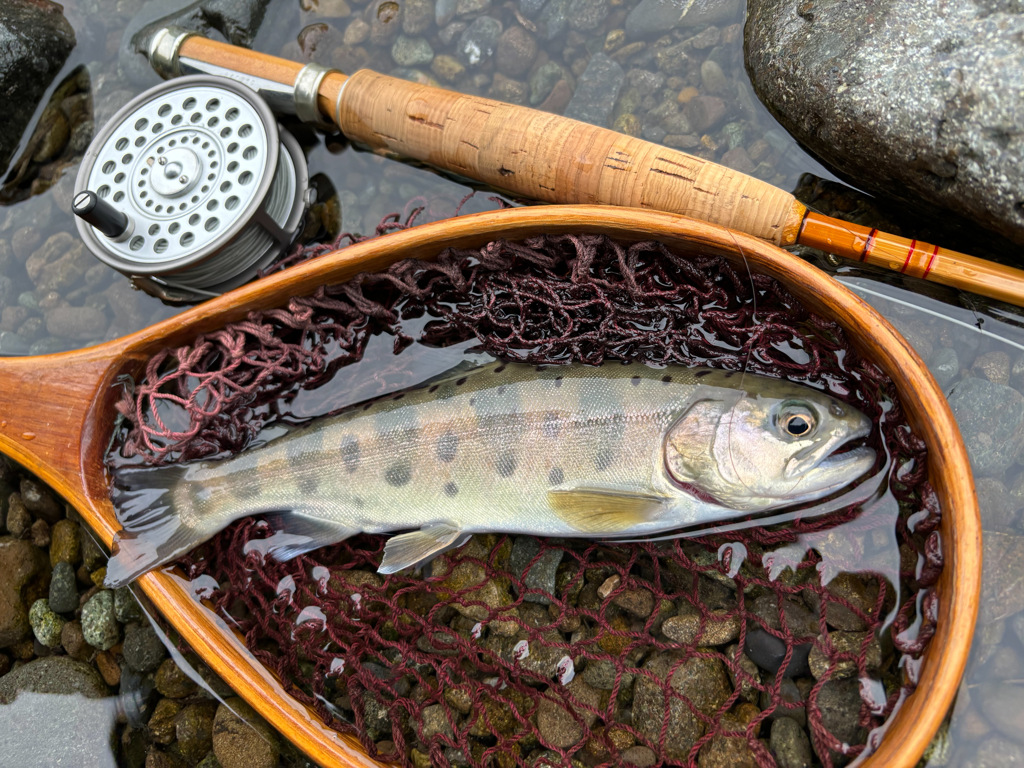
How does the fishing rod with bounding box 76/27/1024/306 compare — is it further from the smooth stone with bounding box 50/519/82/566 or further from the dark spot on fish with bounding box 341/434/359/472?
the smooth stone with bounding box 50/519/82/566

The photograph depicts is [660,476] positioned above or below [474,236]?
below

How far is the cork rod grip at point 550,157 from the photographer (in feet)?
6.64

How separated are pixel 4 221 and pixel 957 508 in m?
4.05

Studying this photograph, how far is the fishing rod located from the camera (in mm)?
1984

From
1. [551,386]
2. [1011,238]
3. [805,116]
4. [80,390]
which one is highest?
[805,116]

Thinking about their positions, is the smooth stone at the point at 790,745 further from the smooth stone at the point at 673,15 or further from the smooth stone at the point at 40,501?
the smooth stone at the point at 40,501

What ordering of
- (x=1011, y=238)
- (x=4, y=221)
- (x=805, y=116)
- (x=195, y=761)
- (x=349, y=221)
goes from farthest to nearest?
(x=4, y=221) < (x=349, y=221) < (x=195, y=761) < (x=805, y=116) < (x=1011, y=238)

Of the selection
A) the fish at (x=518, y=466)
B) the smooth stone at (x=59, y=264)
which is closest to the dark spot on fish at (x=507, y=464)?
the fish at (x=518, y=466)

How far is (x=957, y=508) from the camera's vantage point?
1.69 m

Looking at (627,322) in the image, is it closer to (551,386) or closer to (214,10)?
(551,386)

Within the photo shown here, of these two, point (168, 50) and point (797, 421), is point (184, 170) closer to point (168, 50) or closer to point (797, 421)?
point (168, 50)

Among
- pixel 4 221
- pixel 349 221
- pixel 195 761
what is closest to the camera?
pixel 195 761

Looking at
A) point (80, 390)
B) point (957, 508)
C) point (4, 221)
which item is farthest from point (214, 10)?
point (957, 508)

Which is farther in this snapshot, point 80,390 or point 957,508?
point 80,390
